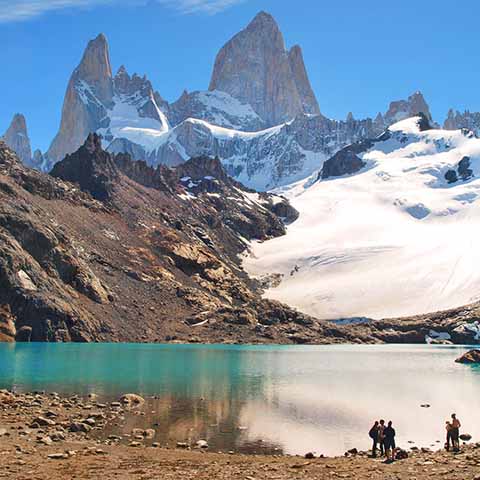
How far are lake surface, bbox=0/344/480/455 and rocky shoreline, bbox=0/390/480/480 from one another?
2.16m

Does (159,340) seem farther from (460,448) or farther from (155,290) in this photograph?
(460,448)

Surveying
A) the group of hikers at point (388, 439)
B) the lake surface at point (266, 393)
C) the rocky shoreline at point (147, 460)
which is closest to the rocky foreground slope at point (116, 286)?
the lake surface at point (266, 393)

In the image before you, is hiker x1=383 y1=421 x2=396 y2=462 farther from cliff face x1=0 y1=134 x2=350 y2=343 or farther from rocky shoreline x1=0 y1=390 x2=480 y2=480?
cliff face x1=0 y1=134 x2=350 y2=343

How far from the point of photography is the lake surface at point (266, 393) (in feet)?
123

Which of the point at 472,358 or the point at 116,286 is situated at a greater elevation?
the point at 116,286

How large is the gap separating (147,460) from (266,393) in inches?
1072

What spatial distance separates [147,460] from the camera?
94.7 ft

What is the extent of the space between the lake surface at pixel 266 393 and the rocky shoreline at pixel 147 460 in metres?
2.16

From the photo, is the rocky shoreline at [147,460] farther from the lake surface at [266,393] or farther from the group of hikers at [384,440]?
the lake surface at [266,393]

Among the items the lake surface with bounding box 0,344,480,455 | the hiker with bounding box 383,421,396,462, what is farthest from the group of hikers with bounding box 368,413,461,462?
the lake surface with bounding box 0,344,480,455

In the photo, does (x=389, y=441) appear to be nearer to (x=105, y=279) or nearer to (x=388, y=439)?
(x=388, y=439)

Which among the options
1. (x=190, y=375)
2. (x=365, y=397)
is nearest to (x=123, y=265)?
(x=190, y=375)

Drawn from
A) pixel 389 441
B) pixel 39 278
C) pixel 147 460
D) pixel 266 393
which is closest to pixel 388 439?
pixel 389 441

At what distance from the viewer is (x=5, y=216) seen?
13100 centimetres
